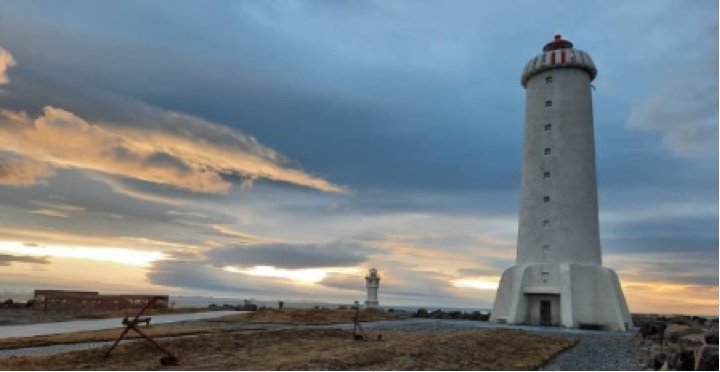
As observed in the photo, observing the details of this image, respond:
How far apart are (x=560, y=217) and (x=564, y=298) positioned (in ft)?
16.5

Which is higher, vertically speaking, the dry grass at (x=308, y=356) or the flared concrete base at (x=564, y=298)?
the flared concrete base at (x=564, y=298)

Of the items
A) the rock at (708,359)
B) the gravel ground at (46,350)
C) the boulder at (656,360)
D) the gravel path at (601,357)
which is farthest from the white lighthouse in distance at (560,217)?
the gravel ground at (46,350)

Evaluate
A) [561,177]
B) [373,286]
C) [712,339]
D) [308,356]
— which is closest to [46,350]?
[308,356]

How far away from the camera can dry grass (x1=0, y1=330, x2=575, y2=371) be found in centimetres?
1240

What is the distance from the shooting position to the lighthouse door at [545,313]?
1330 inches

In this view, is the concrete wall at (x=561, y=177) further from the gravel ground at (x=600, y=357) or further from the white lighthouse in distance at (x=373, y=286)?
the white lighthouse in distance at (x=373, y=286)

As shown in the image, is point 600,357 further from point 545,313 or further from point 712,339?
point 545,313

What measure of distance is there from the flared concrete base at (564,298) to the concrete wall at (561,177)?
0.88 meters

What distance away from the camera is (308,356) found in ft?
47.4

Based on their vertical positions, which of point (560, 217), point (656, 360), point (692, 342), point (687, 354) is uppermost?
point (560, 217)

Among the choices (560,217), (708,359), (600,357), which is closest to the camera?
(708,359)

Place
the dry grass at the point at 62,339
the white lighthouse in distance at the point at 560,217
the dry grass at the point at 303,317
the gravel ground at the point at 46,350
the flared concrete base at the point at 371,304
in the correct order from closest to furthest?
the gravel ground at the point at 46,350 < the dry grass at the point at 62,339 < the white lighthouse in distance at the point at 560,217 < the dry grass at the point at 303,317 < the flared concrete base at the point at 371,304

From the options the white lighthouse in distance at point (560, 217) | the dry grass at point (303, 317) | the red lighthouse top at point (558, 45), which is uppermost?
the red lighthouse top at point (558, 45)

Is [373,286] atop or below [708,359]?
atop
